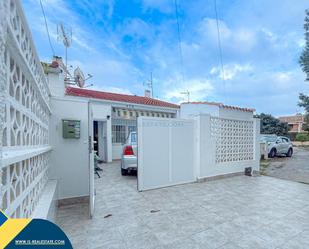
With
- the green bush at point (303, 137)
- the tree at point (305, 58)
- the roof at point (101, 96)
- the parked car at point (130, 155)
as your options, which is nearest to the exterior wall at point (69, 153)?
the parked car at point (130, 155)

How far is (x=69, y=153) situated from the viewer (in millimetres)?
4223

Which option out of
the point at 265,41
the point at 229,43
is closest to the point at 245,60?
the point at 265,41

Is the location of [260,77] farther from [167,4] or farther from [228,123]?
[167,4]

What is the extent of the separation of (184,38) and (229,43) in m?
2.03

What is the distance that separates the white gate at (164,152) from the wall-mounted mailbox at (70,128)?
1627 mm

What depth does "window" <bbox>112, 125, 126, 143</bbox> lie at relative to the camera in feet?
34.2

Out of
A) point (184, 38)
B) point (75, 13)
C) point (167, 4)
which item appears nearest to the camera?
point (75, 13)

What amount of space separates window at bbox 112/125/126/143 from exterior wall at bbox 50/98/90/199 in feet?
19.9

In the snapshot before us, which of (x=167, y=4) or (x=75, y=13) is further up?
(x=167, y=4)

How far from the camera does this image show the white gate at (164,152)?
499 centimetres

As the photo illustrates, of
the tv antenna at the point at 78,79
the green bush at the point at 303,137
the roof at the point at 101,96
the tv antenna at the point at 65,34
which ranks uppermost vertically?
the tv antenna at the point at 65,34

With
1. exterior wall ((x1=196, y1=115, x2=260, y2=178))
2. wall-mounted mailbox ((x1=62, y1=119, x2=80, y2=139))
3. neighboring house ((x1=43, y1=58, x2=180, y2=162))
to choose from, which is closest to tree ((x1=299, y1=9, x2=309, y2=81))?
exterior wall ((x1=196, y1=115, x2=260, y2=178))

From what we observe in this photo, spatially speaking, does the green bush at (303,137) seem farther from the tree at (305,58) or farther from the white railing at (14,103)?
the white railing at (14,103)

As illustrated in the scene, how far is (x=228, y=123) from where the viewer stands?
21.7 feet
